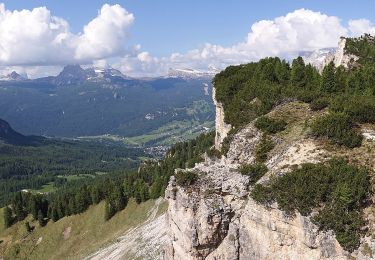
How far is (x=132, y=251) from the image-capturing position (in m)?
91.9

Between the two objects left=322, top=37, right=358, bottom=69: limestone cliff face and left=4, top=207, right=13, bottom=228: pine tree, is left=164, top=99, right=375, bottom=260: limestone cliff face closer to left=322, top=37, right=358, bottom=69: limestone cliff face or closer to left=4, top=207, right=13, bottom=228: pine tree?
left=322, top=37, right=358, bottom=69: limestone cliff face

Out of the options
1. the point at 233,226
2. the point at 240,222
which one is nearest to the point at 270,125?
the point at 240,222

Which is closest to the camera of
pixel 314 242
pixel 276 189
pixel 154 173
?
pixel 314 242

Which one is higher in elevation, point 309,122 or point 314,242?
point 309,122

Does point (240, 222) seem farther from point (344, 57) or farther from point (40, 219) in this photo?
point (40, 219)

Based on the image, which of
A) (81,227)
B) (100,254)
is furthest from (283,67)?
(81,227)

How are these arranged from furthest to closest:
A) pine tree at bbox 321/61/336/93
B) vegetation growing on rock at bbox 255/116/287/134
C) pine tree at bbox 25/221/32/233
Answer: pine tree at bbox 25/221/32/233, pine tree at bbox 321/61/336/93, vegetation growing on rock at bbox 255/116/287/134

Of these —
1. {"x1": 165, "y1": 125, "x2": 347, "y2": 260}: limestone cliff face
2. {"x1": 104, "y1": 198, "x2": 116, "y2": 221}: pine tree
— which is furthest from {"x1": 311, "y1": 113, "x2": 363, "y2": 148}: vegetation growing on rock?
{"x1": 104, "y1": 198, "x2": 116, "y2": 221}: pine tree

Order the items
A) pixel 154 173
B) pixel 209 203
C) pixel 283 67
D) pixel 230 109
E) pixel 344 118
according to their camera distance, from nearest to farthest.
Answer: pixel 209 203, pixel 344 118, pixel 230 109, pixel 283 67, pixel 154 173

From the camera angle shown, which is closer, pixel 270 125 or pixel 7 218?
pixel 270 125

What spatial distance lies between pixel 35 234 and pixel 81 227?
21.0 meters

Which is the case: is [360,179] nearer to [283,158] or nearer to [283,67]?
[283,158]

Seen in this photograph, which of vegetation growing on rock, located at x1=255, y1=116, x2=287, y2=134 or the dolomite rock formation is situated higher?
vegetation growing on rock, located at x1=255, y1=116, x2=287, y2=134

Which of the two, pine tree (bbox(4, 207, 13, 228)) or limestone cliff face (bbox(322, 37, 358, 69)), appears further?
pine tree (bbox(4, 207, 13, 228))
